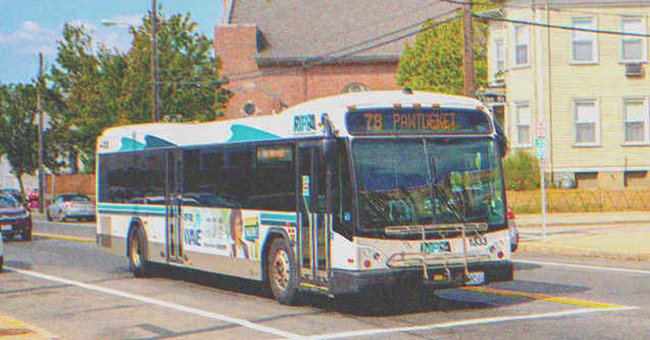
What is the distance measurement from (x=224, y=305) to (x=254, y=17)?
55.9 metres

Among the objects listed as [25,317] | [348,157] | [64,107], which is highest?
[64,107]

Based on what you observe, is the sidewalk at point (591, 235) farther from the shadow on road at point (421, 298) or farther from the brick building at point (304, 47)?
the brick building at point (304, 47)

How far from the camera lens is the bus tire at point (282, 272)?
42.5ft

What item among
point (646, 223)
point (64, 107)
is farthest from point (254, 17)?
point (646, 223)

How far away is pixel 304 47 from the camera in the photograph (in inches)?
2606

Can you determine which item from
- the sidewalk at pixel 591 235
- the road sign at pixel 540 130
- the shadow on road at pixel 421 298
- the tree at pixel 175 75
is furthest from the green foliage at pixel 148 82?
the shadow on road at pixel 421 298

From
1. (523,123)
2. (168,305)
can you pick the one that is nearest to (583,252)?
(168,305)

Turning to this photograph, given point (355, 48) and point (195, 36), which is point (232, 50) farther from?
point (195, 36)

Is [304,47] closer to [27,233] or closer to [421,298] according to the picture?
[27,233]

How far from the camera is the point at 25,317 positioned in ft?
42.3

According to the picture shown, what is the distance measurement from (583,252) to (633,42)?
69.8ft

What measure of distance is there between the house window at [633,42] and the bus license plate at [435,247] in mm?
30000

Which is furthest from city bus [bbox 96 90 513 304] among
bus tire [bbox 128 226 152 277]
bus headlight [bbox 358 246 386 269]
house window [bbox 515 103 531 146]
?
house window [bbox 515 103 531 146]

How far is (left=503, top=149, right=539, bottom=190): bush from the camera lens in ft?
122
